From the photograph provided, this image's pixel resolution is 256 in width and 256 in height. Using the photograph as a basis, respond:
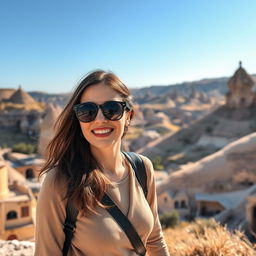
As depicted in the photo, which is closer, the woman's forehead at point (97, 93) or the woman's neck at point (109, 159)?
the woman's forehead at point (97, 93)

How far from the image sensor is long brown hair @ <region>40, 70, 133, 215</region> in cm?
182

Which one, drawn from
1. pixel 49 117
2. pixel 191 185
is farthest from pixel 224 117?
pixel 49 117

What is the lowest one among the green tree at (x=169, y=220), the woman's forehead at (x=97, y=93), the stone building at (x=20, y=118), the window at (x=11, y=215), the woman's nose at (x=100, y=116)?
the green tree at (x=169, y=220)

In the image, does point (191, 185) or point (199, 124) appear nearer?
point (191, 185)

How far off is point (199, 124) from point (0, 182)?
29.0m

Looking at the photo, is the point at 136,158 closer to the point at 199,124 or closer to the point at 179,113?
the point at 199,124

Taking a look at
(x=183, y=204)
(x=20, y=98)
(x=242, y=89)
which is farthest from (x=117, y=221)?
(x=20, y=98)

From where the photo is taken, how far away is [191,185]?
18.1 metres

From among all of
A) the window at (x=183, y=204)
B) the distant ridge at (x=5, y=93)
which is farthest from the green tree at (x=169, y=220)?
the distant ridge at (x=5, y=93)

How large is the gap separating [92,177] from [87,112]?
46cm

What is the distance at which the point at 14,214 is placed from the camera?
1193 cm

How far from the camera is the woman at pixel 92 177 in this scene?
5.86ft

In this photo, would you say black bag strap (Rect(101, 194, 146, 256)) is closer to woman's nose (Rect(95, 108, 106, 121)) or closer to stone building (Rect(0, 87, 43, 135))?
woman's nose (Rect(95, 108, 106, 121))

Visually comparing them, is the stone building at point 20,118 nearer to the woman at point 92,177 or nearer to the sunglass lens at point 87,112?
the woman at point 92,177
